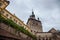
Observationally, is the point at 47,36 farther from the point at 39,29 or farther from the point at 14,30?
the point at 14,30

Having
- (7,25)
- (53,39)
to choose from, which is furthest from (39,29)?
(7,25)

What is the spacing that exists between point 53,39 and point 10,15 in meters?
16.1

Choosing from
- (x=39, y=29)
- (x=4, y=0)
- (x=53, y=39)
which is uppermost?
(x=4, y=0)

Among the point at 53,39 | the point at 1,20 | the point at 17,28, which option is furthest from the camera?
the point at 53,39

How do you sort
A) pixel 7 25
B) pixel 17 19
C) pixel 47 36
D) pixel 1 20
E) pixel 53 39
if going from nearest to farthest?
pixel 1 20, pixel 7 25, pixel 53 39, pixel 47 36, pixel 17 19

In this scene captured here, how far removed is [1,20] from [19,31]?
6.03m

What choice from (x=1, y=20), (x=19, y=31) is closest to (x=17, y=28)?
(x=19, y=31)

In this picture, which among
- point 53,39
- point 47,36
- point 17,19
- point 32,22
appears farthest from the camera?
point 32,22

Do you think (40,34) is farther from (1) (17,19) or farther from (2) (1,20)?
(2) (1,20)

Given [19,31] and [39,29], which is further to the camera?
[39,29]

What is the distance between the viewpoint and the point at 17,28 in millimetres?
21766

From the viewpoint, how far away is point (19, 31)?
22.5 m

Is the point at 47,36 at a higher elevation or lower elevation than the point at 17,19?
lower

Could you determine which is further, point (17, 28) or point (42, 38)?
point (42, 38)
